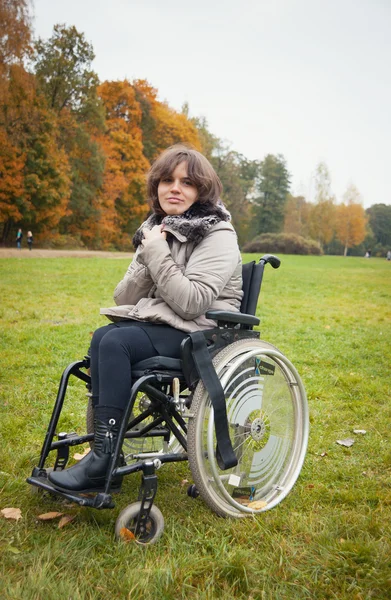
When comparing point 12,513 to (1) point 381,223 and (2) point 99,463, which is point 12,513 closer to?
(2) point 99,463

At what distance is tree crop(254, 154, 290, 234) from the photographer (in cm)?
6475

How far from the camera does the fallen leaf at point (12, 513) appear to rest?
95.0 inches

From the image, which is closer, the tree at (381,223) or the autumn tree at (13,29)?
the autumn tree at (13,29)

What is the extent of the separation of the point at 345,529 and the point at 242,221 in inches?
2283

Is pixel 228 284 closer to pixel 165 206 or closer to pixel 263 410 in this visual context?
pixel 165 206

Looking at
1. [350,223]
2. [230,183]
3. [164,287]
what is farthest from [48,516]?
[350,223]

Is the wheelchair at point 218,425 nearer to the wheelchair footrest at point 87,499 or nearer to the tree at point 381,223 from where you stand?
the wheelchair footrest at point 87,499

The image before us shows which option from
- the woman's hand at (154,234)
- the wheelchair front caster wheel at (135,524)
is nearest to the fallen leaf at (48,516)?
the wheelchair front caster wheel at (135,524)

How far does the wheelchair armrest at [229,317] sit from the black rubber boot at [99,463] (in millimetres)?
585

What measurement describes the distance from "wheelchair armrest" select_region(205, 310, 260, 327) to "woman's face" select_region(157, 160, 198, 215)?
574 mm

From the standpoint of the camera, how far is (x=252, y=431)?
2.67m

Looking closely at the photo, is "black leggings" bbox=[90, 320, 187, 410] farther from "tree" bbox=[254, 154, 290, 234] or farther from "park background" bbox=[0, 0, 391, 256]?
"tree" bbox=[254, 154, 290, 234]

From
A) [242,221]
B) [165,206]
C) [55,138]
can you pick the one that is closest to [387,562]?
[165,206]

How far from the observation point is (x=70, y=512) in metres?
2.53
